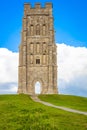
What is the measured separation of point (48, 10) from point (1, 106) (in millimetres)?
50550

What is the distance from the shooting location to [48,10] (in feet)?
263

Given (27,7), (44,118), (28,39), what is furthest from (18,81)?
(44,118)

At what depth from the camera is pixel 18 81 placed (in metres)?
75.6

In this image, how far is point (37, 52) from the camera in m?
77.2

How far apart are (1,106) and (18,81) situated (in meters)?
42.5

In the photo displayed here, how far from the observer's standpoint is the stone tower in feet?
245

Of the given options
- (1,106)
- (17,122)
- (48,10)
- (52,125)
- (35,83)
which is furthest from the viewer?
(48,10)

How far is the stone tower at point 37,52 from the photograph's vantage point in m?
74.8

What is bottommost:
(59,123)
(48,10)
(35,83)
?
(59,123)

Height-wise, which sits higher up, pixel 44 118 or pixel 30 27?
pixel 30 27

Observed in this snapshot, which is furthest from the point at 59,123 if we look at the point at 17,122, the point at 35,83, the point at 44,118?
the point at 35,83

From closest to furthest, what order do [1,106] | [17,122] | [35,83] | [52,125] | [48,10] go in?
[52,125] → [17,122] → [1,106] → [35,83] → [48,10]

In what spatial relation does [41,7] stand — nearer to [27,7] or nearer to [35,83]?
[27,7]

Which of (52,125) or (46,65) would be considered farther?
(46,65)
